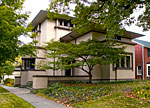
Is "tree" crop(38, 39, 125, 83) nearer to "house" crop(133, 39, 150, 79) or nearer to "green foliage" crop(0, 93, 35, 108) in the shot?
"green foliage" crop(0, 93, 35, 108)

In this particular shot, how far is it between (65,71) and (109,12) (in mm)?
12220

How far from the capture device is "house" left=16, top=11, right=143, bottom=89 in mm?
13798

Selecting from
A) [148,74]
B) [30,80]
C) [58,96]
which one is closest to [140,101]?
[58,96]

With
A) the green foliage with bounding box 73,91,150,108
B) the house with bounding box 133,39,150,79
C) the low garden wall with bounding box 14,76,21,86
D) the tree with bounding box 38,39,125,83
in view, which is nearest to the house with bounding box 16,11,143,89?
the low garden wall with bounding box 14,76,21,86

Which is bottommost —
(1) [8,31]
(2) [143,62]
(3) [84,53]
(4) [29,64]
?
(4) [29,64]

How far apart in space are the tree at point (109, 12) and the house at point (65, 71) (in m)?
5.85

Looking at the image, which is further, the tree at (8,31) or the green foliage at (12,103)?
the tree at (8,31)

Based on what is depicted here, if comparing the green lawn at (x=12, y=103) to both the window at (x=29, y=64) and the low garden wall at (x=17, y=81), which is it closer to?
the window at (x=29, y=64)

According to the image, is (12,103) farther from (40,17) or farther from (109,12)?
(40,17)

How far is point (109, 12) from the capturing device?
775 centimetres

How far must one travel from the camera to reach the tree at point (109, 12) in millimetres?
7015

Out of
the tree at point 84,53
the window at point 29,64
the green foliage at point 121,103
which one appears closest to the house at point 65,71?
the window at point 29,64

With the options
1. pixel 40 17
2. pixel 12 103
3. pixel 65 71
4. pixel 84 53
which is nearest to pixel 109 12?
pixel 84 53

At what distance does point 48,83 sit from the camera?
1281 centimetres
